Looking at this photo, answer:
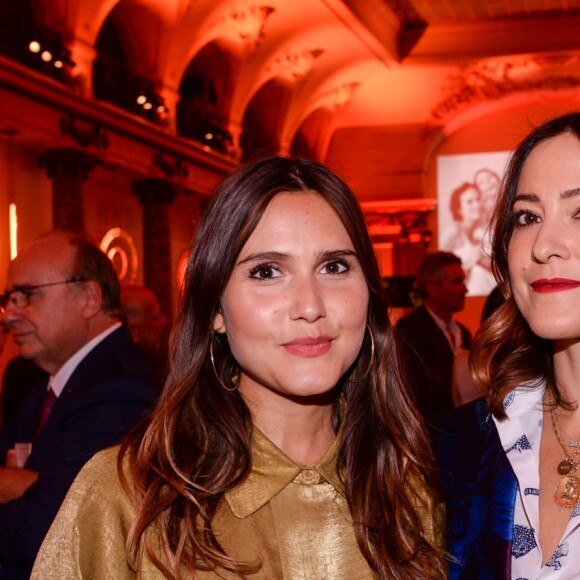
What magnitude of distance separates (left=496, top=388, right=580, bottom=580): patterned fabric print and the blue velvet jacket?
0.02 meters

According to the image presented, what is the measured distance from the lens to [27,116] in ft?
34.5

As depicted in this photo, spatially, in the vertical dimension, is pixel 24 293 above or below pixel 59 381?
above

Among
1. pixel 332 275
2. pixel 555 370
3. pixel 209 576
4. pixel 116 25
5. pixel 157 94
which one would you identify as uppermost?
→ pixel 116 25

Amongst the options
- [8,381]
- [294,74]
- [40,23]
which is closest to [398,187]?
[294,74]

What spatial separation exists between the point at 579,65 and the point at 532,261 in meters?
17.4

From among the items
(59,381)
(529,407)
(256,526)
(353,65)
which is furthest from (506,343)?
(353,65)

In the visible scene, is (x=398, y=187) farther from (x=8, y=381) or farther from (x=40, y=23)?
(x=8, y=381)

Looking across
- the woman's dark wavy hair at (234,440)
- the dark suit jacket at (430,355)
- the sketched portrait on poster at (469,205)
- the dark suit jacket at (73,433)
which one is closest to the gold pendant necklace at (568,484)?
the woman's dark wavy hair at (234,440)

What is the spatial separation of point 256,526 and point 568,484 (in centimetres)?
70

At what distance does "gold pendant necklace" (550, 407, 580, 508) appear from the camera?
2305 millimetres

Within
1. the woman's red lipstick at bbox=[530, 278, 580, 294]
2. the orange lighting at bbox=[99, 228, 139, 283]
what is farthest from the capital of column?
the woman's red lipstick at bbox=[530, 278, 580, 294]

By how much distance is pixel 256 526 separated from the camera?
2.30 m

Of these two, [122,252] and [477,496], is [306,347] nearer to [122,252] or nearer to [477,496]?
[477,496]

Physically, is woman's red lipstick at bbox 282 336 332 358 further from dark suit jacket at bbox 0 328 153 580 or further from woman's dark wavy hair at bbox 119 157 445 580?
dark suit jacket at bbox 0 328 153 580
